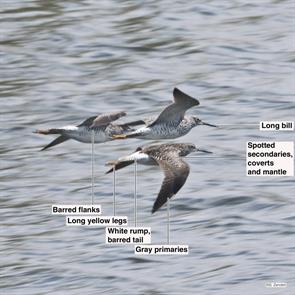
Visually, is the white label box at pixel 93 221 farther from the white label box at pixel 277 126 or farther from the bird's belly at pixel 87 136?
the white label box at pixel 277 126

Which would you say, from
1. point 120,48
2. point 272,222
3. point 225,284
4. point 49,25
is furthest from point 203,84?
point 225,284

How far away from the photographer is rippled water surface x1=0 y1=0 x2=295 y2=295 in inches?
1076

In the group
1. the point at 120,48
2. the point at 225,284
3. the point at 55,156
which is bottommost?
the point at 225,284

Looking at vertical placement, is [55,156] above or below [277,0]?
below

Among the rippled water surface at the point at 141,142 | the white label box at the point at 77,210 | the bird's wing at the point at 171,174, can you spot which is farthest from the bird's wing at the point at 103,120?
the rippled water surface at the point at 141,142

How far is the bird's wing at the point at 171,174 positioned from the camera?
918 inches

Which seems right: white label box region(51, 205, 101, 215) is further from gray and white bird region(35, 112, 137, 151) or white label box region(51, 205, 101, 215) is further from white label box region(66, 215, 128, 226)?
gray and white bird region(35, 112, 137, 151)

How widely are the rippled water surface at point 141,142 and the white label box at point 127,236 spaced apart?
3.57ft

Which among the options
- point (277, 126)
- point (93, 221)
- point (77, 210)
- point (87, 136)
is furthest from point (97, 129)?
point (277, 126)

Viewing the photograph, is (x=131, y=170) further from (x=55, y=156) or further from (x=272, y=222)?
(x=272, y=222)

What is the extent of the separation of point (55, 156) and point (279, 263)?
29.4ft

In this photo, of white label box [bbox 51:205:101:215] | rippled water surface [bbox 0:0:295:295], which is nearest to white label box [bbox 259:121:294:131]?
rippled water surface [bbox 0:0:295:295]

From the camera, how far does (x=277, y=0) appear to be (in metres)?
48.2

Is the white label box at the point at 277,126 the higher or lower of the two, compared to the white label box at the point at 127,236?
higher
